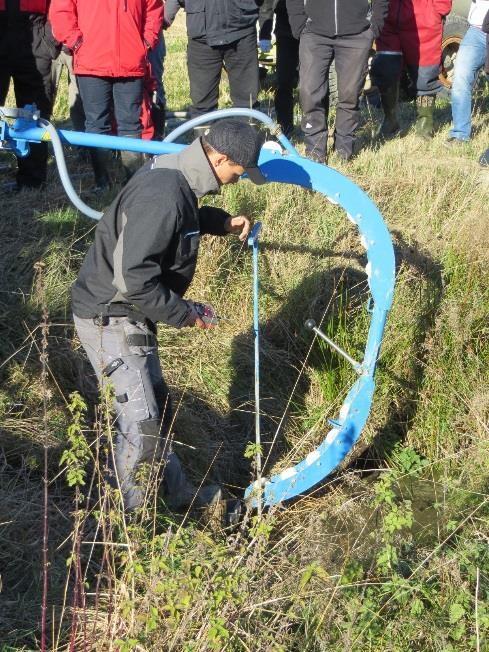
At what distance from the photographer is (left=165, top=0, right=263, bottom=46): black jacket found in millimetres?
7277

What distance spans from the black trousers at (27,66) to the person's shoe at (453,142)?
3.53 meters

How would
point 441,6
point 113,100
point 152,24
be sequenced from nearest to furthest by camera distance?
point 152,24 < point 113,100 < point 441,6

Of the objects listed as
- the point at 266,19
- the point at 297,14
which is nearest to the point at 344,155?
the point at 297,14

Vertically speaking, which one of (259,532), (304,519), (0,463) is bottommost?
(304,519)

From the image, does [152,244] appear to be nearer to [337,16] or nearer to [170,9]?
[337,16]

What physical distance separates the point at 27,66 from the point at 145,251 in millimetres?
3875

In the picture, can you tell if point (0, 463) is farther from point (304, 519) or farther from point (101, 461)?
point (304, 519)

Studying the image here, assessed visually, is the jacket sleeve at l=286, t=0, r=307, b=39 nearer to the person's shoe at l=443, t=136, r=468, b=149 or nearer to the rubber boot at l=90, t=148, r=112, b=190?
the person's shoe at l=443, t=136, r=468, b=149

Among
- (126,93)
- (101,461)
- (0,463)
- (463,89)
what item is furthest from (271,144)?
(463,89)

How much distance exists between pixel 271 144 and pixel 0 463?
2091mm

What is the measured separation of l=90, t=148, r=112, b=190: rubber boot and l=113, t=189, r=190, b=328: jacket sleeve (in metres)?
3.33

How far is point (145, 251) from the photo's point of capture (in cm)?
385

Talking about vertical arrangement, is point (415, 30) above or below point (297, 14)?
below

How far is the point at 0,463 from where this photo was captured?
4.76 metres
